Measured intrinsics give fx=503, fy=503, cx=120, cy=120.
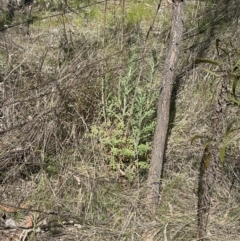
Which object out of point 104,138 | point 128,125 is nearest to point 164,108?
point 128,125

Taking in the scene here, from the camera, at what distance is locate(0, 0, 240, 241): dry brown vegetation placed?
9.63 ft

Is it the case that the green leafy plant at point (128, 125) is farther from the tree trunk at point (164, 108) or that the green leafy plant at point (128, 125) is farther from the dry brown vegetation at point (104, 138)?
the tree trunk at point (164, 108)

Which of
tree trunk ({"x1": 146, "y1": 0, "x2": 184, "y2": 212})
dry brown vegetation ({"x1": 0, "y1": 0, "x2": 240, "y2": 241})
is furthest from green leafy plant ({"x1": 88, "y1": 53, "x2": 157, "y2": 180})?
tree trunk ({"x1": 146, "y1": 0, "x2": 184, "y2": 212})

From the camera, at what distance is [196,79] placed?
3.72m

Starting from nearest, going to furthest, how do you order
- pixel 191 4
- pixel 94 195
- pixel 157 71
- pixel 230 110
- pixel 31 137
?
1. pixel 94 195
2. pixel 31 137
3. pixel 230 110
4. pixel 157 71
5. pixel 191 4

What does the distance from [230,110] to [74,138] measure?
1119mm

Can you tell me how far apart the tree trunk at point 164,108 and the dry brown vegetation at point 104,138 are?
0.08 metres

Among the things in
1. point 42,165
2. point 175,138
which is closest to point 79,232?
point 42,165

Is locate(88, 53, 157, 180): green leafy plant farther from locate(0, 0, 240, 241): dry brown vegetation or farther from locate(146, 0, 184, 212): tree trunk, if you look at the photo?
locate(146, 0, 184, 212): tree trunk

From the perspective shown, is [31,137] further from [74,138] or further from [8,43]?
[8,43]

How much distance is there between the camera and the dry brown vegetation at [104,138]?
294cm

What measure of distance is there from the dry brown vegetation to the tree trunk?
3.1 inches

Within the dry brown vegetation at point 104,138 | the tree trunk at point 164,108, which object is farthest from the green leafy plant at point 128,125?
the tree trunk at point 164,108

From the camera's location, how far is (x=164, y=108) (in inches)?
113
